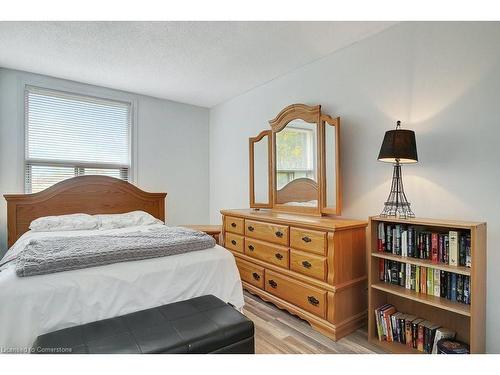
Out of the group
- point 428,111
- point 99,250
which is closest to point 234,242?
point 99,250

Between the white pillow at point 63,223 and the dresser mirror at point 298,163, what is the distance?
190cm

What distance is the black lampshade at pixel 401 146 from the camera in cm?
199

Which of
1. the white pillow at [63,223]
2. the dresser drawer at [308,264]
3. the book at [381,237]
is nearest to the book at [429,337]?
the book at [381,237]

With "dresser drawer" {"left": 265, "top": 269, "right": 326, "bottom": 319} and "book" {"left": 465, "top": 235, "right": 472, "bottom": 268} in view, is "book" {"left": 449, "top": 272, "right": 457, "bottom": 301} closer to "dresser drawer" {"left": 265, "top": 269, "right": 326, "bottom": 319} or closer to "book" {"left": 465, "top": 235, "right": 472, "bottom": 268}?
"book" {"left": 465, "top": 235, "right": 472, "bottom": 268}

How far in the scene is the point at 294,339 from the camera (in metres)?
2.20

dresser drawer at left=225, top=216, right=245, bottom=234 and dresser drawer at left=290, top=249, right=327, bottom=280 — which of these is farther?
dresser drawer at left=225, top=216, right=245, bottom=234

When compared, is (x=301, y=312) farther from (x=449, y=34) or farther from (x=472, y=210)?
(x=449, y=34)

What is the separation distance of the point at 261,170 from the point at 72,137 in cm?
243

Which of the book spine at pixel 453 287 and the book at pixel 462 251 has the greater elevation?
the book at pixel 462 251

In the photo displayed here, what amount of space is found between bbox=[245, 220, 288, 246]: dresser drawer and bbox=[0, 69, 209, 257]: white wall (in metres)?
1.77

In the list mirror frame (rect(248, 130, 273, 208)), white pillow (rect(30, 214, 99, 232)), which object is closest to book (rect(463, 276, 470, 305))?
mirror frame (rect(248, 130, 273, 208))

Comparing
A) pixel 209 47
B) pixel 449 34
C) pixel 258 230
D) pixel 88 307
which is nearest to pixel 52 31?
pixel 209 47

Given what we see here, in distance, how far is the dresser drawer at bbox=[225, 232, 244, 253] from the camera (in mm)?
3217

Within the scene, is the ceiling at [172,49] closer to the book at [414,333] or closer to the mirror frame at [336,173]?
the mirror frame at [336,173]
